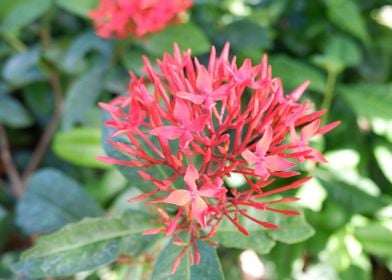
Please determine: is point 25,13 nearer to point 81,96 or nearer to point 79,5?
point 79,5

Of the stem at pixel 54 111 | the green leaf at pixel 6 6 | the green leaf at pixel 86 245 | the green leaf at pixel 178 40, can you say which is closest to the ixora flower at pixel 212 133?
the green leaf at pixel 86 245

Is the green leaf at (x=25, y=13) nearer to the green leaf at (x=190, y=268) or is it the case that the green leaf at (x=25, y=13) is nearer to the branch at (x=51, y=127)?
the branch at (x=51, y=127)

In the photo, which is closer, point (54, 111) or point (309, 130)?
point (309, 130)

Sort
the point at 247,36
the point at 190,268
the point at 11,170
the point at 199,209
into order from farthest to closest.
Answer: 1. the point at 11,170
2. the point at 247,36
3. the point at 190,268
4. the point at 199,209

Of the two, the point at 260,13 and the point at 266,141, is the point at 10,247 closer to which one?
the point at 260,13

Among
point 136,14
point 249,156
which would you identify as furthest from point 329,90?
point 249,156

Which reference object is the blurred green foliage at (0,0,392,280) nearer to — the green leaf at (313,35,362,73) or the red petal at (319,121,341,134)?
the green leaf at (313,35,362,73)
